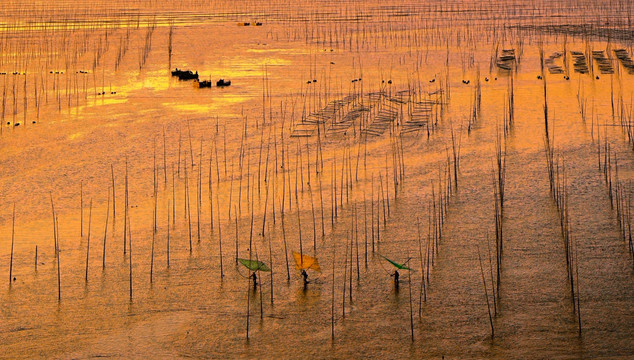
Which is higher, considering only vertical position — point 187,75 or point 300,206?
point 187,75

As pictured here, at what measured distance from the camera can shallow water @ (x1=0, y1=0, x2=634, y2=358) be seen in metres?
3.04

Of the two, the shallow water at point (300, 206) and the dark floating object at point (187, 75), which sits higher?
the dark floating object at point (187, 75)

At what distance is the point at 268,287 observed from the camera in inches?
132

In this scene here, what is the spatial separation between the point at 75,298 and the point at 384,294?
1243mm

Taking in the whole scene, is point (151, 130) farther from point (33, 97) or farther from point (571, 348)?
point (571, 348)

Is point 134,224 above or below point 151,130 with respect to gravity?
below

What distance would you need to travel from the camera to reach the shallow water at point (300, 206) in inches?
120

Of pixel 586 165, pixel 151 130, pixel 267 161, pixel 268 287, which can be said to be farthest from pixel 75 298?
pixel 586 165

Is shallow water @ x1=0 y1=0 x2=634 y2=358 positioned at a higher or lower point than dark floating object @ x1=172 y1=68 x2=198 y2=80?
lower

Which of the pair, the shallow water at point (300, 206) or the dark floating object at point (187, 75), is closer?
the shallow water at point (300, 206)

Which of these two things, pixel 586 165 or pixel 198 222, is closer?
pixel 198 222

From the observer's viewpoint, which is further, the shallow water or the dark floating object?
the dark floating object

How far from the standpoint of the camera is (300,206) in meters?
4.26

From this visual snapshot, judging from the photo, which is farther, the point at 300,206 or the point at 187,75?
the point at 187,75
